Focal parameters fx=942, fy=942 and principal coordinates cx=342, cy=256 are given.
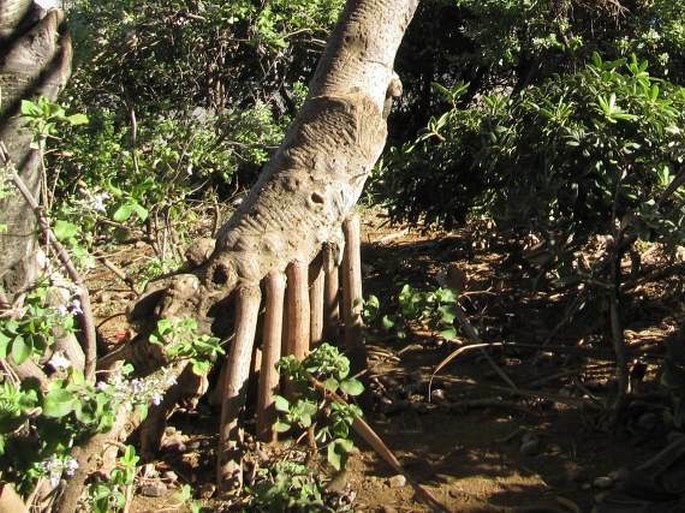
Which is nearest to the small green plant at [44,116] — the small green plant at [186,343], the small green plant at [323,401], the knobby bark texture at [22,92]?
the knobby bark texture at [22,92]

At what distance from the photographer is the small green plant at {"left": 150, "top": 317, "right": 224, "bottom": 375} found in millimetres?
3530

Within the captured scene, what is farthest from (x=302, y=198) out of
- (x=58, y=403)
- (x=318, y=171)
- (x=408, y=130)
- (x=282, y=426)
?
(x=408, y=130)

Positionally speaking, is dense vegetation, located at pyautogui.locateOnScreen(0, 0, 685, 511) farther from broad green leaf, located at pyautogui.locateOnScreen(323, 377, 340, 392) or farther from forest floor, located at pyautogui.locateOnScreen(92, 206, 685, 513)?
forest floor, located at pyautogui.locateOnScreen(92, 206, 685, 513)

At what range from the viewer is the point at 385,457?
4.15 m

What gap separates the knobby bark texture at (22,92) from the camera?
3.43 m

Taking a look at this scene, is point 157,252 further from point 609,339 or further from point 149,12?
point 609,339

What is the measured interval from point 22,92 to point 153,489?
1.81m

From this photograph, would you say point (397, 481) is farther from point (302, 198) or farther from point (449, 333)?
point (302, 198)

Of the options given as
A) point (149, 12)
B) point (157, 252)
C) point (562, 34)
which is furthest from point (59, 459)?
point (562, 34)

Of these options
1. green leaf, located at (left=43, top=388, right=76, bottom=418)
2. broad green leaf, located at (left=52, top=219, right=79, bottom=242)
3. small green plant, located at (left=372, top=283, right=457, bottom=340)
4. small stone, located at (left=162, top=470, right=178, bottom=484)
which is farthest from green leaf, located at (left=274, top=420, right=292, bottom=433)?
broad green leaf, located at (left=52, top=219, right=79, bottom=242)

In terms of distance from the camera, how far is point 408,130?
8.53 m

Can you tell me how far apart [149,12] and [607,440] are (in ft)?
14.2

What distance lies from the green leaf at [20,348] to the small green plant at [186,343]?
815mm

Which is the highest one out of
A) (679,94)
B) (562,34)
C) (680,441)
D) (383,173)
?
(562,34)
